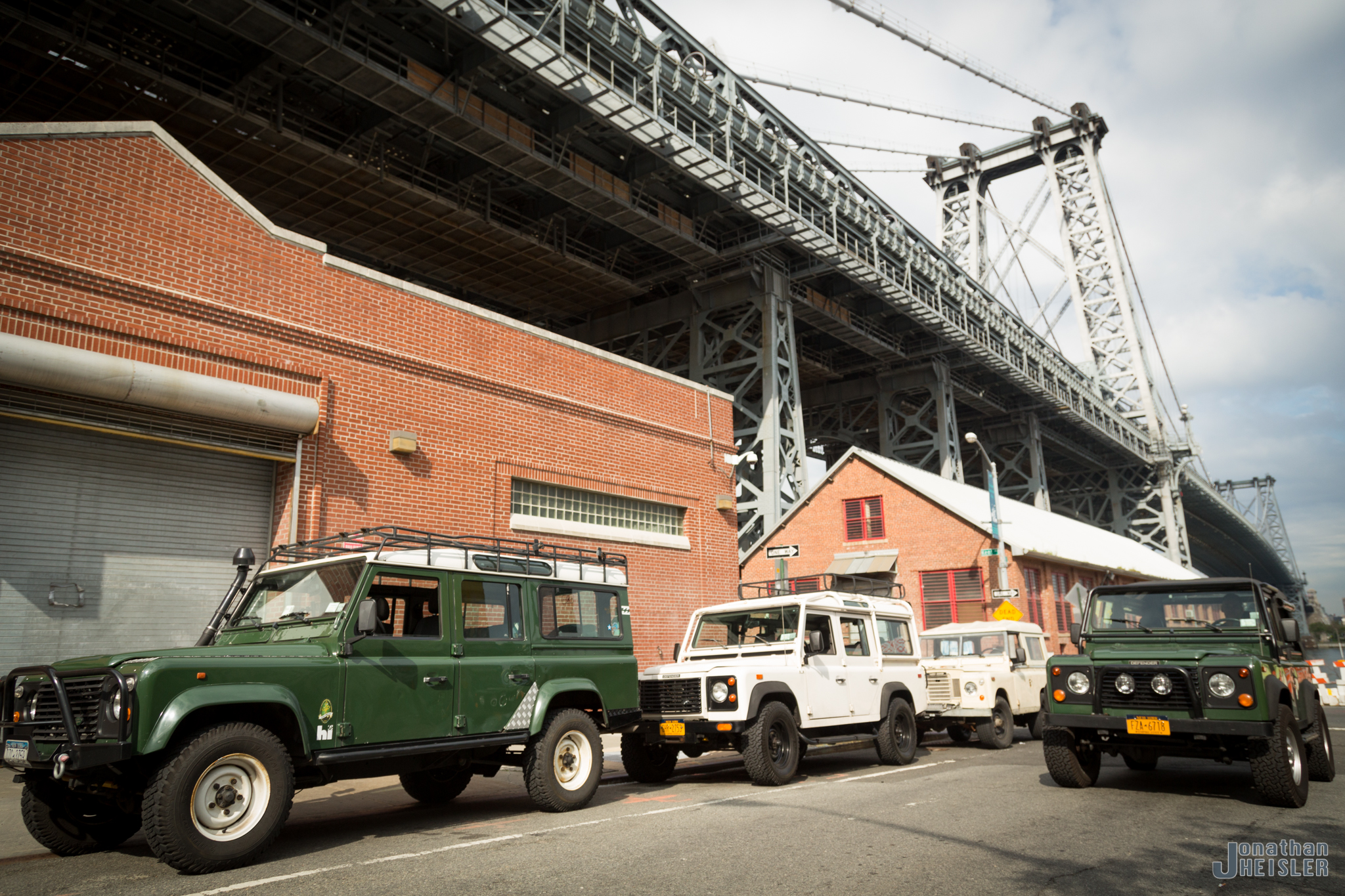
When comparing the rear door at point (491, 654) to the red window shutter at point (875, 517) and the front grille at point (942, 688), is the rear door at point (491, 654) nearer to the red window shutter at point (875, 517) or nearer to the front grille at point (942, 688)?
the front grille at point (942, 688)

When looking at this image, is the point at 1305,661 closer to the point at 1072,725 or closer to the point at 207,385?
the point at 1072,725

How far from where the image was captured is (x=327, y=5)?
17.0 metres

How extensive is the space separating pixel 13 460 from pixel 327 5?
36.1 ft

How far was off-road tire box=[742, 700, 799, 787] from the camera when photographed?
9.43 m

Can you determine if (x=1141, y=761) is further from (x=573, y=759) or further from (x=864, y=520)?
(x=864, y=520)

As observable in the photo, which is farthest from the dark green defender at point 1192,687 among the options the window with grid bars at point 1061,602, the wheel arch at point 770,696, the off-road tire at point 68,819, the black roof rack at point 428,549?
the window with grid bars at point 1061,602

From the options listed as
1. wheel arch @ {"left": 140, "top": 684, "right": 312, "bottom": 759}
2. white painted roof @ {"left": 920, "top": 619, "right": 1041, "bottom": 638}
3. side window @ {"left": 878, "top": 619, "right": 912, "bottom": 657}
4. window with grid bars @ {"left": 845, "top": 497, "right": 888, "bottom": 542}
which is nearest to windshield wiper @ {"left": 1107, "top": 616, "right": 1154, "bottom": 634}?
side window @ {"left": 878, "top": 619, "right": 912, "bottom": 657}

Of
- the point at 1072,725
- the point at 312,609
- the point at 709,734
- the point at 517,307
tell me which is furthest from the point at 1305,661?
the point at 517,307

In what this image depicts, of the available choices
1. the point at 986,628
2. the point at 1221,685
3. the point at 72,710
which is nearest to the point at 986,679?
the point at 986,628

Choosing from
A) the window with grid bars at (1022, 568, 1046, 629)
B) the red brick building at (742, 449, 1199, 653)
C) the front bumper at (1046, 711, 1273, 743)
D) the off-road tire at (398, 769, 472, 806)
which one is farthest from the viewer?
the red brick building at (742, 449, 1199, 653)

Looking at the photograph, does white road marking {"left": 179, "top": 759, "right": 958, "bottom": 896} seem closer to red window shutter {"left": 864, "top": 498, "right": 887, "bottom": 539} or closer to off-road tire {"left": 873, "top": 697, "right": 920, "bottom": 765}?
Result: off-road tire {"left": 873, "top": 697, "right": 920, "bottom": 765}

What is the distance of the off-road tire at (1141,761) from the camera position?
10183 millimetres

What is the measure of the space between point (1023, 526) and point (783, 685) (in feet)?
73.7

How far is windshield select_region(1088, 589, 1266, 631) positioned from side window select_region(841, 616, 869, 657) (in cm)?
299
